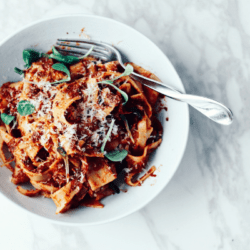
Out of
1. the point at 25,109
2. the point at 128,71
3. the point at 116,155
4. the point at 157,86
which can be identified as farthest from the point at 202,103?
the point at 25,109

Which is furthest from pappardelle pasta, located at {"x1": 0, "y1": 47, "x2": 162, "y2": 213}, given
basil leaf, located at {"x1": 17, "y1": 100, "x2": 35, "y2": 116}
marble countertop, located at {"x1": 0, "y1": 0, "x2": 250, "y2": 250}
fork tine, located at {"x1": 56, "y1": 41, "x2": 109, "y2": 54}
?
marble countertop, located at {"x1": 0, "y1": 0, "x2": 250, "y2": 250}

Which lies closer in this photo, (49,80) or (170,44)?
(49,80)

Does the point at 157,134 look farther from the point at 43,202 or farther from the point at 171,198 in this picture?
the point at 43,202

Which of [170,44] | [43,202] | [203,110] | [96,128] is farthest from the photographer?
[170,44]

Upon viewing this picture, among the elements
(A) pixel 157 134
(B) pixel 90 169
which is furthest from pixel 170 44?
(B) pixel 90 169

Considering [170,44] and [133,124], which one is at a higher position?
[170,44]

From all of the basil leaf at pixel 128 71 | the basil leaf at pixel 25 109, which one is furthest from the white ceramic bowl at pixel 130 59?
the basil leaf at pixel 25 109

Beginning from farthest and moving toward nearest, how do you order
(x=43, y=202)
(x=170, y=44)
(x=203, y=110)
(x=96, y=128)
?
(x=170, y=44) → (x=43, y=202) → (x=96, y=128) → (x=203, y=110)

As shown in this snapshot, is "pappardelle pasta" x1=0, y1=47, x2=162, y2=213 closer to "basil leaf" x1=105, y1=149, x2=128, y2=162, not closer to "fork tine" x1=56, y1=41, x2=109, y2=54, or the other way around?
"basil leaf" x1=105, y1=149, x2=128, y2=162
